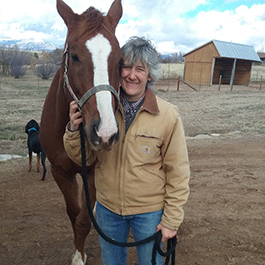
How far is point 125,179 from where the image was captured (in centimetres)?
178

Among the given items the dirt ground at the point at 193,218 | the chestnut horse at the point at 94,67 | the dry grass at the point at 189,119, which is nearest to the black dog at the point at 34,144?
the dirt ground at the point at 193,218

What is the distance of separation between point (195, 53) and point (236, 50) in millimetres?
4071

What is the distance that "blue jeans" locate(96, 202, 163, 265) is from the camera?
71.4 inches

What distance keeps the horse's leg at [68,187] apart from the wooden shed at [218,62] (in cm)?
2350

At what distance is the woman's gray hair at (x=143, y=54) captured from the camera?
5.57 ft

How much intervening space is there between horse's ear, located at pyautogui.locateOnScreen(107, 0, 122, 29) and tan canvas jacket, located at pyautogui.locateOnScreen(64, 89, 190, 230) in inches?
27.3

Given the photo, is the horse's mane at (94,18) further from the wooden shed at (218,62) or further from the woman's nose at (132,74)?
the wooden shed at (218,62)

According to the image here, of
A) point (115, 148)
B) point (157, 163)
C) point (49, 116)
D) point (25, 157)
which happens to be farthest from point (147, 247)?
point (25, 157)

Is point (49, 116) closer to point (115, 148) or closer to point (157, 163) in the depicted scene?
point (115, 148)

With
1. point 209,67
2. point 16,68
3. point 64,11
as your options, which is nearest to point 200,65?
point 209,67

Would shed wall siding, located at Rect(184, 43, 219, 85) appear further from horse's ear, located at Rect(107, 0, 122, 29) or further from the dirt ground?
horse's ear, located at Rect(107, 0, 122, 29)

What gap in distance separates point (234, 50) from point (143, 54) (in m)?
28.1

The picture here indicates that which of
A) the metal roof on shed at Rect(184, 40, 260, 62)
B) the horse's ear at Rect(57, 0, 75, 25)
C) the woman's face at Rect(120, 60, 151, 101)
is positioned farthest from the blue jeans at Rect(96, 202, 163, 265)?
the metal roof on shed at Rect(184, 40, 260, 62)

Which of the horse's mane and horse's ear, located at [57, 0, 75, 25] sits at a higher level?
horse's ear, located at [57, 0, 75, 25]
